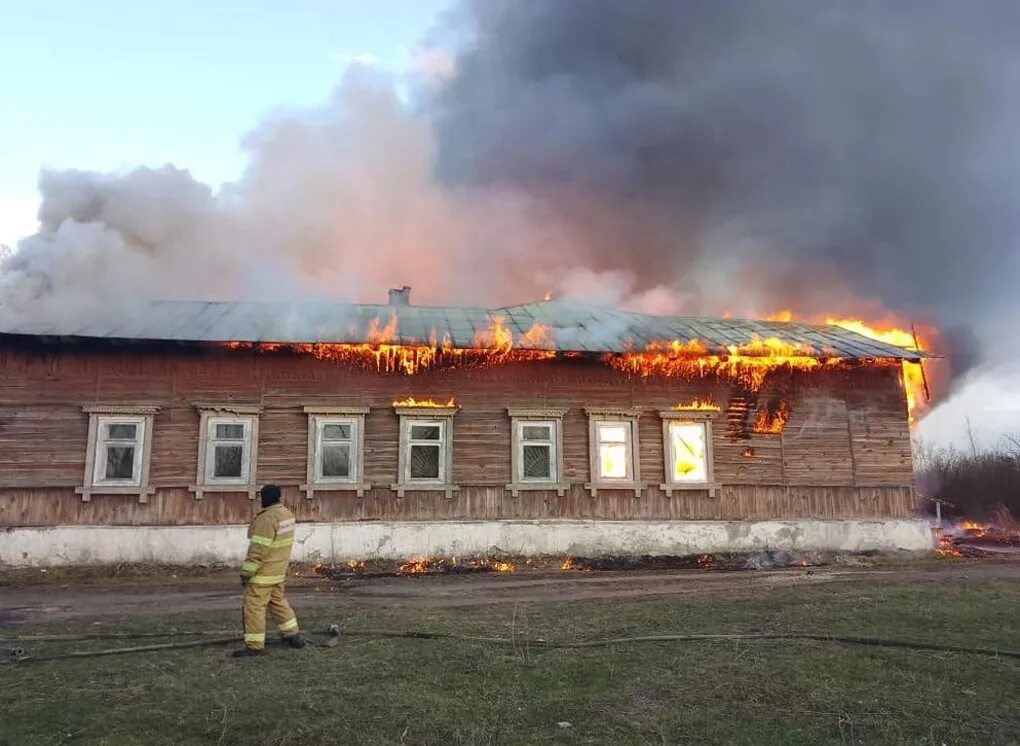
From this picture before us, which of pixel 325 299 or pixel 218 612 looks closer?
pixel 218 612

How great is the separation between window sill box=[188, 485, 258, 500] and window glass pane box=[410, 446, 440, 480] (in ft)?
9.77

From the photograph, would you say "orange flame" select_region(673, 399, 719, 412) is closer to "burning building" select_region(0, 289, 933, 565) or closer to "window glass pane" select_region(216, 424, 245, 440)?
"burning building" select_region(0, 289, 933, 565)

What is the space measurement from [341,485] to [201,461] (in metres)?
2.62

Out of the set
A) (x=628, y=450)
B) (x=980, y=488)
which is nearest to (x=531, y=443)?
(x=628, y=450)

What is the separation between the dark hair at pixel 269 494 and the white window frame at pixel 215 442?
696cm

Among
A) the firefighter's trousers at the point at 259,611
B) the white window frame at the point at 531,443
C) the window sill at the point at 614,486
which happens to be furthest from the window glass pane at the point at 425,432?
the firefighter's trousers at the point at 259,611

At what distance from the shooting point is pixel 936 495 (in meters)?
26.1

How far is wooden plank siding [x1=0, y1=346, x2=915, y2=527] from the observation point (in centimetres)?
1365

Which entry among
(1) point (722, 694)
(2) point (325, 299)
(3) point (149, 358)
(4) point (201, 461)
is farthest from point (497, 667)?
(2) point (325, 299)

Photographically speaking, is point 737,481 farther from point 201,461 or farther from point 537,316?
point 201,461

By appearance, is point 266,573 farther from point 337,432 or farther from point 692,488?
point 692,488

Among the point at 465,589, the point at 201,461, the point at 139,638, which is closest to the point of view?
the point at 139,638

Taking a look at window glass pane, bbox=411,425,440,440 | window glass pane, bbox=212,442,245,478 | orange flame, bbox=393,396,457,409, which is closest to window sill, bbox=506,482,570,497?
window glass pane, bbox=411,425,440,440

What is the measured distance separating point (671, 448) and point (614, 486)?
1.50 m
